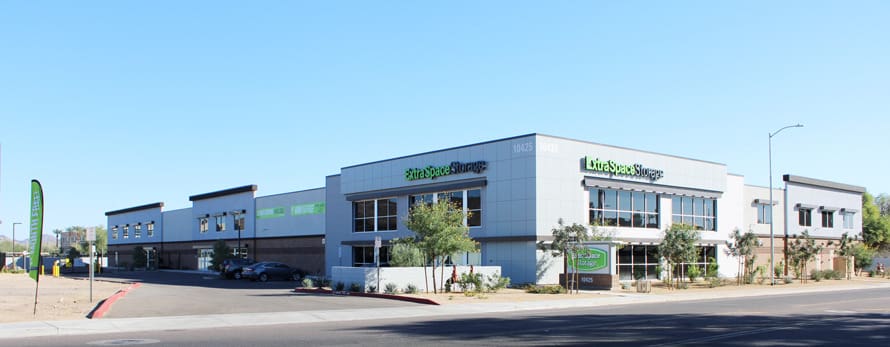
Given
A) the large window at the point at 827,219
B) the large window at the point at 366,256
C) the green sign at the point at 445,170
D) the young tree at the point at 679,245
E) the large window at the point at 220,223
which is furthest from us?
the large window at the point at 220,223

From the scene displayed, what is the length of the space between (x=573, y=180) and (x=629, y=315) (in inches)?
777

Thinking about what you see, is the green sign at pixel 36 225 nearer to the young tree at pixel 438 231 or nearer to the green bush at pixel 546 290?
the young tree at pixel 438 231

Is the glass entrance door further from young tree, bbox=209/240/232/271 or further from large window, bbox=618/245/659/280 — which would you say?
large window, bbox=618/245/659/280

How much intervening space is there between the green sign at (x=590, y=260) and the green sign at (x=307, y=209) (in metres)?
23.6

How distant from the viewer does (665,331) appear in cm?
1762

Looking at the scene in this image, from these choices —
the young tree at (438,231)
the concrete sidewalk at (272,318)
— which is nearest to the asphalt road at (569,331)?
the concrete sidewalk at (272,318)

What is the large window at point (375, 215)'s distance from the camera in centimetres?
4856

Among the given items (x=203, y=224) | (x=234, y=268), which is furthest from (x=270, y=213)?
(x=203, y=224)

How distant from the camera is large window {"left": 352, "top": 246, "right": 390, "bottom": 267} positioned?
4912cm

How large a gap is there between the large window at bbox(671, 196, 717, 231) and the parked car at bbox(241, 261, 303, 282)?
982 inches

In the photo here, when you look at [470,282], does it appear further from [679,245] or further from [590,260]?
[679,245]

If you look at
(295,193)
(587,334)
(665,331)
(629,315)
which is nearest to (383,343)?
(587,334)

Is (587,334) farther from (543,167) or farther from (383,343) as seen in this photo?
(543,167)

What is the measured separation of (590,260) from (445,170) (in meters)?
10.5
